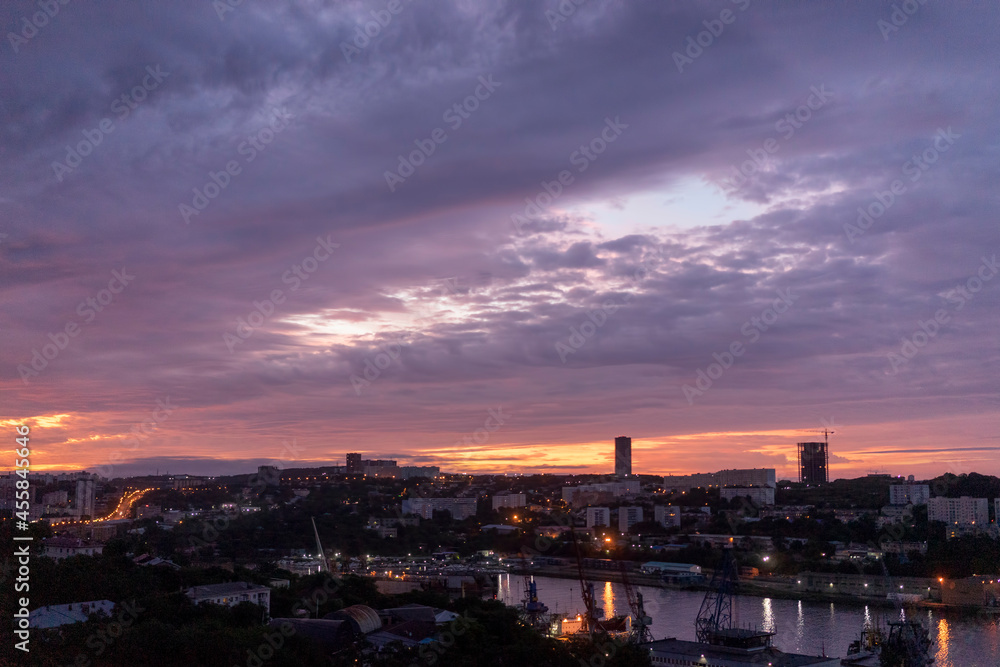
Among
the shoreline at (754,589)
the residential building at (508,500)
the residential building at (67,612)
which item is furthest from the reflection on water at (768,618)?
the residential building at (508,500)

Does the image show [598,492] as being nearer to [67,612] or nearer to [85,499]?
[85,499]

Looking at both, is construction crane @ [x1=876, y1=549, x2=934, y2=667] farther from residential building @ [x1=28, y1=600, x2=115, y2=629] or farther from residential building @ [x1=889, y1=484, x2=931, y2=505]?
residential building @ [x1=889, y1=484, x2=931, y2=505]

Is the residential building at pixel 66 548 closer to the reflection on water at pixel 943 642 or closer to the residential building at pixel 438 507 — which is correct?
the reflection on water at pixel 943 642

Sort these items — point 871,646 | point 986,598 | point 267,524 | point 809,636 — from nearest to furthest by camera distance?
1. point 871,646
2. point 809,636
3. point 986,598
4. point 267,524

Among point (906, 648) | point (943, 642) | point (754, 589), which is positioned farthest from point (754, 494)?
point (906, 648)

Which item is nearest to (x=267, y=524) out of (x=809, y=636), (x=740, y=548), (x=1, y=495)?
(x=1, y=495)

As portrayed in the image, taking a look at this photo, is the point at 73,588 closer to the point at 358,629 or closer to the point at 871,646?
the point at 358,629

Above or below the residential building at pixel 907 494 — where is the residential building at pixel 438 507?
below
